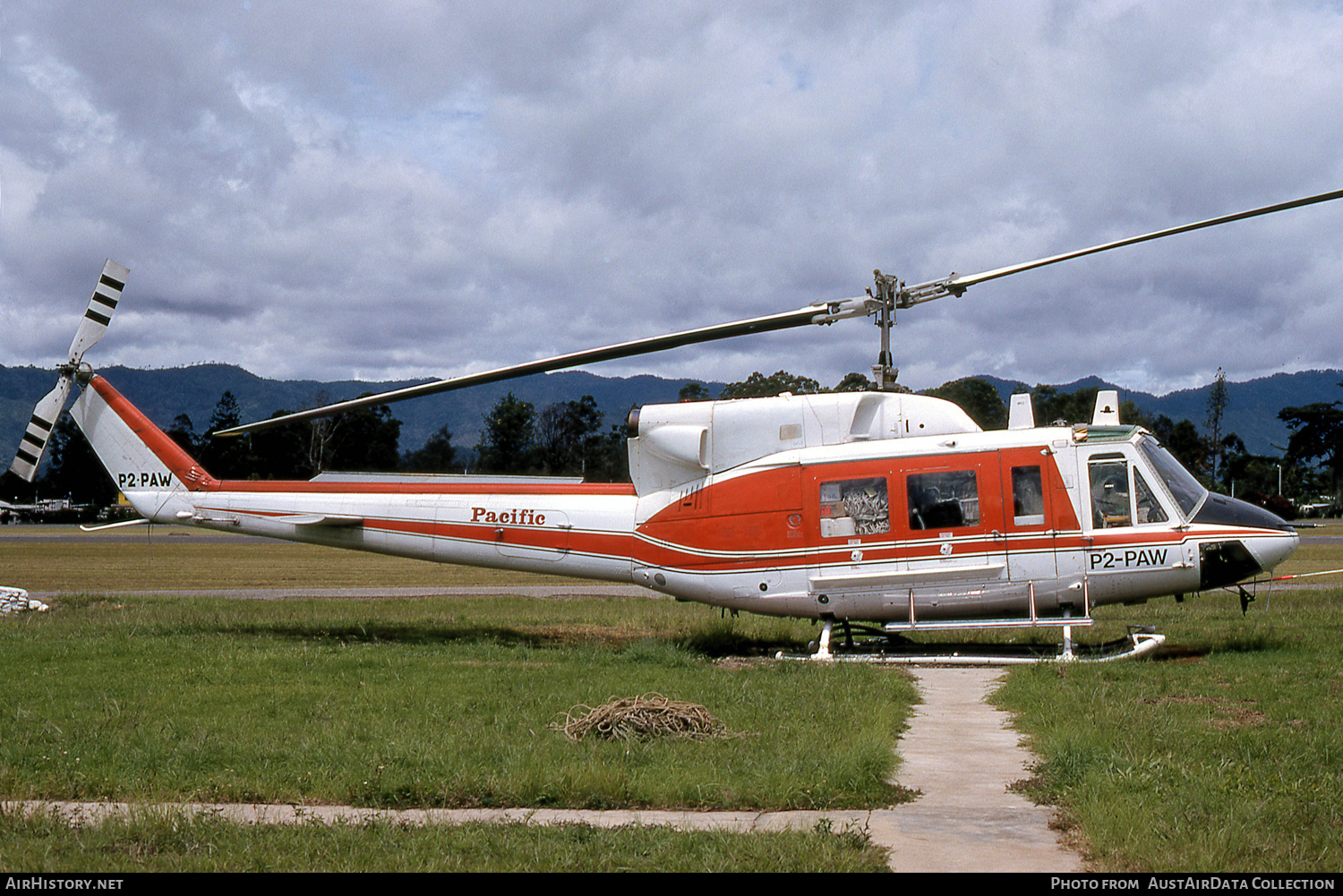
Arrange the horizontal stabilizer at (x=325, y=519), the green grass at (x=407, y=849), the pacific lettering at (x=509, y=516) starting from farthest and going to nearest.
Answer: the horizontal stabilizer at (x=325, y=519)
the pacific lettering at (x=509, y=516)
the green grass at (x=407, y=849)

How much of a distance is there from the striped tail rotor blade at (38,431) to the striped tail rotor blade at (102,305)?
842 millimetres

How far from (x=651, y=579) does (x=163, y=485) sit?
9024mm

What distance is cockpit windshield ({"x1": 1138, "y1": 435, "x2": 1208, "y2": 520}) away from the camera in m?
14.4

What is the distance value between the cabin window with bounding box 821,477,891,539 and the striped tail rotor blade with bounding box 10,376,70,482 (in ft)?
39.0

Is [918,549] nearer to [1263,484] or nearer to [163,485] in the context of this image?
[163,485]

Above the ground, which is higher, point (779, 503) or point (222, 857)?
point (779, 503)

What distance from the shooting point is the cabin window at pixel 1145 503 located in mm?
14344

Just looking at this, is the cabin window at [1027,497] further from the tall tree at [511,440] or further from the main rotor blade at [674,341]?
the tall tree at [511,440]

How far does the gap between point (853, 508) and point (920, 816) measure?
328 inches

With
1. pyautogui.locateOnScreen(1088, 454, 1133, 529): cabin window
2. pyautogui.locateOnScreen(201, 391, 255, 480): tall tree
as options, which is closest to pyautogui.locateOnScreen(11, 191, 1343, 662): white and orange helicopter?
pyautogui.locateOnScreen(1088, 454, 1133, 529): cabin window

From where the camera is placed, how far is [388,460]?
3765 inches

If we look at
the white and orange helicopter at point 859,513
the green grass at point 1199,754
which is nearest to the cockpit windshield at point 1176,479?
the white and orange helicopter at point 859,513
